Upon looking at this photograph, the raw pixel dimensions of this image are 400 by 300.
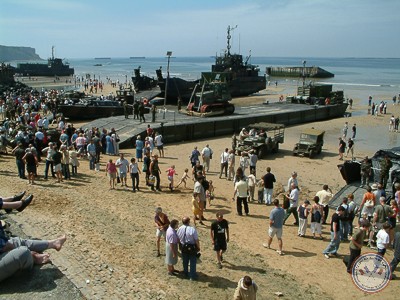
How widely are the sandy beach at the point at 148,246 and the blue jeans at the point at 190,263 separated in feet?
0.61

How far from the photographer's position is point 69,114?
32.3 m

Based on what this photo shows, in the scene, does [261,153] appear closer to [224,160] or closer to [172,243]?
[224,160]

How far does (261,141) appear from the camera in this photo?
22172 mm

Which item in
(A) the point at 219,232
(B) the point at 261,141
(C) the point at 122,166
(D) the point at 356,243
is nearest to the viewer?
(A) the point at 219,232

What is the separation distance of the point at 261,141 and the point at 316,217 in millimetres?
11262

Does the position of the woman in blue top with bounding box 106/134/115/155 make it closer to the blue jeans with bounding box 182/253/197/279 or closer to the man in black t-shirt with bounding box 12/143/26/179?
the man in black t-shirt with bounding box 12/143/26/179

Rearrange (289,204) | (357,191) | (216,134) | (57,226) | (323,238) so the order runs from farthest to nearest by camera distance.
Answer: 1. (216,134)
2. (357,191)
3. (289,204)
4. (323,238)
5. (57,226)

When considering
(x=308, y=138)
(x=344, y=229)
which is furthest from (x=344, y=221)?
(x=308, y=138)

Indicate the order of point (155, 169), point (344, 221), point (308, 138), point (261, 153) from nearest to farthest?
point (344, 221) < point (155, 169) < point (261, 153) < point (308, 138)

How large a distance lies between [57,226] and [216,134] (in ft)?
63.3

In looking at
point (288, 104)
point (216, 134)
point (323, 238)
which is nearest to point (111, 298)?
point (323, 238)

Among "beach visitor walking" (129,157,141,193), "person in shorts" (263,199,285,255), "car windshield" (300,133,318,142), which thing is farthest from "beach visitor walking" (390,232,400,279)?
"car windshield" (300,133,318,142)

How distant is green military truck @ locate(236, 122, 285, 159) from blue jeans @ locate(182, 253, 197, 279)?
1359cm

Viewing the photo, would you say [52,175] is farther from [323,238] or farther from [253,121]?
[253,121]
